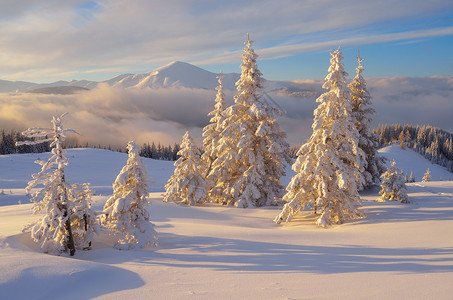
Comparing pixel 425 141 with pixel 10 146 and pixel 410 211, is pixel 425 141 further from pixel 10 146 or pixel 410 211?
pixel 10 146

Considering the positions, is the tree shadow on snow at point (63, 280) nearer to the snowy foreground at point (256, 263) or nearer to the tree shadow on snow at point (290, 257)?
the snowy foreground at point (256, 263)

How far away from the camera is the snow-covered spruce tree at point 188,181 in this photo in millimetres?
24422

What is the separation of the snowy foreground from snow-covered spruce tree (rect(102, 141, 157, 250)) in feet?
2.09

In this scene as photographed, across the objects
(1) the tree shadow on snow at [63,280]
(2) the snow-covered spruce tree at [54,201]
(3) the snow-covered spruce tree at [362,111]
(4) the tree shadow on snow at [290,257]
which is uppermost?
(3) the snow-covered spruce tree at [362,111]

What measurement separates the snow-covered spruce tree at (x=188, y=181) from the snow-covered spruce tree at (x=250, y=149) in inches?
56.4

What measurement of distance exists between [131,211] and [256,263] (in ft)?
20.4

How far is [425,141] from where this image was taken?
18350 cm

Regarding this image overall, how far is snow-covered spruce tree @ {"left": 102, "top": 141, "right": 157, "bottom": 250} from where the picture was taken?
12617mm

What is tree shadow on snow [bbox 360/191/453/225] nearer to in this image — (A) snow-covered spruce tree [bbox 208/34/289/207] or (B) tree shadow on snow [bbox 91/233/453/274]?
(B) tree shadow on snow [bbox 91/233/453/274]

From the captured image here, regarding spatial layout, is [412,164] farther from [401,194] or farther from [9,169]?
[9,169]

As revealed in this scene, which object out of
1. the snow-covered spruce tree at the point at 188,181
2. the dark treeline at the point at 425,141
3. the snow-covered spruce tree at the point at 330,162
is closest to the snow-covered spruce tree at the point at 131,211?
the snow-covered spruce tree at the point at 330,162

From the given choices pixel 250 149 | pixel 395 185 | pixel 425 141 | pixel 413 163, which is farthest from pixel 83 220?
pixel 425 141

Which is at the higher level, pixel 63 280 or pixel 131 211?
pixel 131 211

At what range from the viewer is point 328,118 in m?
18.1
